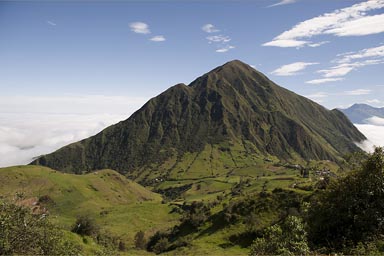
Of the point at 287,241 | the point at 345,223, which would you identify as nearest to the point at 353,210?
the point at 345,223

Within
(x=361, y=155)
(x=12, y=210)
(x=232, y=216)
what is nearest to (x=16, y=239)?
(x=12, y=210)

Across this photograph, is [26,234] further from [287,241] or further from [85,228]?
[85,228]

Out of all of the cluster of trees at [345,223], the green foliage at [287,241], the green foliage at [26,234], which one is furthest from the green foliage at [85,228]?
the green foliage at [287,241]

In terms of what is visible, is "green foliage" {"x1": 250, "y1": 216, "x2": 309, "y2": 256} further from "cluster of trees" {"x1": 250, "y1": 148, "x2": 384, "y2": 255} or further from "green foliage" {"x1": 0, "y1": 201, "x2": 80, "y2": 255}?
"green foliage" {"x1": 0, "y1": 201, "x2": 80, "y2": 255}

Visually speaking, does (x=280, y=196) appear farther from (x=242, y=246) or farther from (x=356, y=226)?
(x=356, y=226)

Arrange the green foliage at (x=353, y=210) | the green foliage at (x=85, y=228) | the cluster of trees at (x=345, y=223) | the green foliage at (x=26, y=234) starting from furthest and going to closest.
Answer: the green foliage at (x=85, y=228) → the green foliage at (x=353, y=210) → the cluster of trees at (x=345, y=223) → the green foliage at (x=26, y=234)

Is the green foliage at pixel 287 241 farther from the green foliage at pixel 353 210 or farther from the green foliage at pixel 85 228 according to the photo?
the green foliage at pixel 85 228
